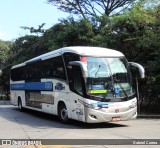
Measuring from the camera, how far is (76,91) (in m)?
16.0

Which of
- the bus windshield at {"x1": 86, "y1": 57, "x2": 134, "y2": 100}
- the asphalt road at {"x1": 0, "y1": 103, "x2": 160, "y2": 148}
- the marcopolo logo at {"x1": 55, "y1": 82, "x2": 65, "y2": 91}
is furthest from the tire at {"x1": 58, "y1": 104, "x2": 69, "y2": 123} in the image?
the bus windshield at {"x1": 86, "y1": 57, "x2": 134, "y2": 100}

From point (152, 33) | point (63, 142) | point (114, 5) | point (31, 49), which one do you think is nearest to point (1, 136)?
point (63, 142)

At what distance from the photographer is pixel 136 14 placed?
77.5 feet

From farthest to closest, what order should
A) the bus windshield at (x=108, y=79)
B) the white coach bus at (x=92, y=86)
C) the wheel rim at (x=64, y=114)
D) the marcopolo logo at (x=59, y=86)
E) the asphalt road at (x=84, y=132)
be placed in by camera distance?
the marcopolo logo at (x=59, y=86) < the wheel rim at (x=64, y=114) < the bus windshield at (x=108, y=79) < the white coach bus at (x=92, y=86) < the asphalt road at (x=84, y=132)

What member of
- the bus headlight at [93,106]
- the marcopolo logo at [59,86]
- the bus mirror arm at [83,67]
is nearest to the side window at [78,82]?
the bus mirror arm at [83,67]

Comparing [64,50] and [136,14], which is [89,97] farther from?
[136,14]

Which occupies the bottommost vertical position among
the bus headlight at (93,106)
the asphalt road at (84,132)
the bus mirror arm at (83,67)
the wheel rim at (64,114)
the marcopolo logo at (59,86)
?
the asphalt road at (84,132)

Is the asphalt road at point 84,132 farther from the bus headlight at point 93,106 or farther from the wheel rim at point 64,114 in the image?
the bus headlight at point 93,106

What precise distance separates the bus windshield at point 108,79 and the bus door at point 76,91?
0.38 metres

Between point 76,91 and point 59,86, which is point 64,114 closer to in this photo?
point 59,86

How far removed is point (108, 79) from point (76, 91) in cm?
136

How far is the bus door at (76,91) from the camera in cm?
1565

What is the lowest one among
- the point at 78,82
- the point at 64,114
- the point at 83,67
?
the point at 64,114

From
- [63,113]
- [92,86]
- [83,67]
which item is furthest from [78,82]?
[63,113]
